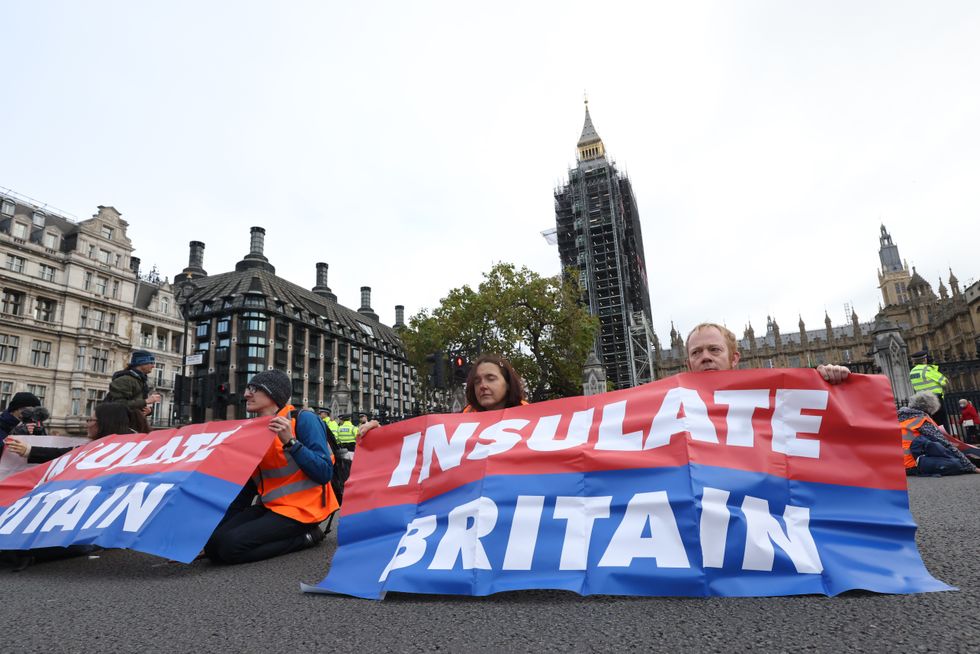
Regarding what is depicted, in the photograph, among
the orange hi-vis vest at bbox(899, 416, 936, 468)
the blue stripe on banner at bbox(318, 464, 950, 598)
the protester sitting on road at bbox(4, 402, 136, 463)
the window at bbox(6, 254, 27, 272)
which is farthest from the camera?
the window at bbox(6, 254, 27, 272)

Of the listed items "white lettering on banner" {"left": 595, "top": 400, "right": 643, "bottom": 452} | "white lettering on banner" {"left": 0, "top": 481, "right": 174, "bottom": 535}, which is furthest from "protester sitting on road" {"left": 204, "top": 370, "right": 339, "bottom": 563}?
"white lettering on banner" {"left": 595, "top": 400, "right": 643, "bottom": 452}

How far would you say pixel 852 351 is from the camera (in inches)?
3278

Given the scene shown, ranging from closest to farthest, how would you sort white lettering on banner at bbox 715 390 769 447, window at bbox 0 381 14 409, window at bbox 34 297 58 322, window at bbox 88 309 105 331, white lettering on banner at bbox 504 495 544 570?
white lettering on banner at bbox 504 495 544 570
white lettering on banner at bbox 715 390 769 447
window at bbox 0 381 14 409
window at bbox 34 297 58 322
window at bbox 88 309 105 331

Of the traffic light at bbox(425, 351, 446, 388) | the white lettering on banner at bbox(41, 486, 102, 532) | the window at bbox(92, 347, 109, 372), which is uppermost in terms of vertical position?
the window at bbox(92, 347, 109, 372)

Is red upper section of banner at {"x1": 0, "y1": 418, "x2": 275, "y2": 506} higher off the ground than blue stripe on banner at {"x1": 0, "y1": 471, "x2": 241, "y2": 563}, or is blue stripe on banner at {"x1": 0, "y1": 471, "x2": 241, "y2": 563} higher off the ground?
red upper section of banner at {"x1": 0, "y1": 418, "x2": 275, "y2": 506}

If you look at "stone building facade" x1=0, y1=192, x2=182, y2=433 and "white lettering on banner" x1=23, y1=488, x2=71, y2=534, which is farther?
"stone building facade" x1=0, y1=192, x2=182, y2=433

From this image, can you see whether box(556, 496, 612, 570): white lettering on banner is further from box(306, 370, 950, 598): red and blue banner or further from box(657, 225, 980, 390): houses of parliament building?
box(657, 225, 980, 390): houses of parliament building

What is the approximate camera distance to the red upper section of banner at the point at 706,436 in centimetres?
297

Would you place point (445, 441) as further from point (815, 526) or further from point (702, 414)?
point (815, 526)

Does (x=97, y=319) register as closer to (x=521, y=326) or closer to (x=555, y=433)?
(x=521, y=326)

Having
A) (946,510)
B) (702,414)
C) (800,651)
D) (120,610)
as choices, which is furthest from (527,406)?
(946,510)

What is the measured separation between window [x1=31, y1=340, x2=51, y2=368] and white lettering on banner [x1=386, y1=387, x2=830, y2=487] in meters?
43.8

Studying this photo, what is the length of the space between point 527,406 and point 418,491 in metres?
0.98

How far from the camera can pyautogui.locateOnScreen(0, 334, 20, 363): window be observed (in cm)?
3384
